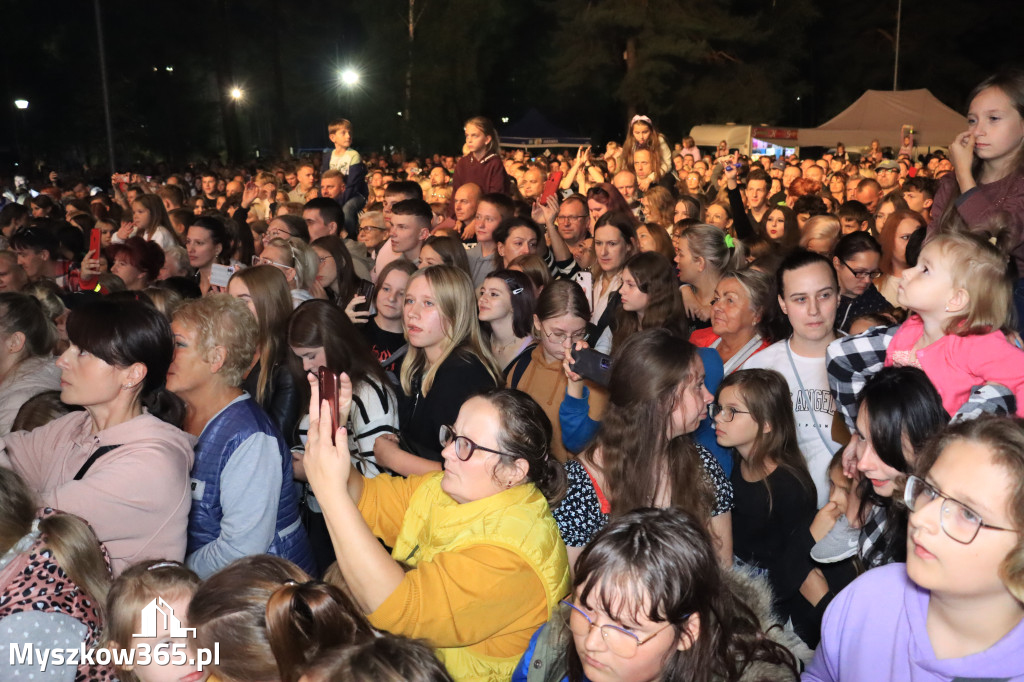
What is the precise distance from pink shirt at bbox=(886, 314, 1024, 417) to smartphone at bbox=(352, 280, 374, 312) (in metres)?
3.70

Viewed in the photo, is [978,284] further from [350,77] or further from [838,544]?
[350,77]

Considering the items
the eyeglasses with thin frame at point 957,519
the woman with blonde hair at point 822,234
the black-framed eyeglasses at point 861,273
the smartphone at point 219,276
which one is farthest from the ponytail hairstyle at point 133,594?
the woman with blonde hair at point 822,234

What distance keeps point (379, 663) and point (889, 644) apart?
1.10 m

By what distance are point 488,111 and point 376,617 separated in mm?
42878

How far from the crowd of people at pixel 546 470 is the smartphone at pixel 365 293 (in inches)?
8.0

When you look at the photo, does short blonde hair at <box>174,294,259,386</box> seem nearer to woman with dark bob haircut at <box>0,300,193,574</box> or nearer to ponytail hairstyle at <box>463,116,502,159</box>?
woman with dark bob haircut at <box>0,300,193,574</box>

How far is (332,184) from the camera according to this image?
9609 millimetres

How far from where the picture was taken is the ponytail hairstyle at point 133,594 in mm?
2449

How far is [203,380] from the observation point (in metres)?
3.43

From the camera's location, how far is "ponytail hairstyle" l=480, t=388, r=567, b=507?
2678 millimetres

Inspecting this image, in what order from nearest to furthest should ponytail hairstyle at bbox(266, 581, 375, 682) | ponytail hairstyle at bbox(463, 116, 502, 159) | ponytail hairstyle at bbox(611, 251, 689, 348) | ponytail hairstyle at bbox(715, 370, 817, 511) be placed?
ponytail hairstyle at bbox(266, 581, 375, 682), ponytail hairstyle at bbox(715, 370, 817, 511), ponytail hairstyle at bbox(611, 251, 689, 348), ponytail hairstyle at bbox(463, 116, 502, 159)

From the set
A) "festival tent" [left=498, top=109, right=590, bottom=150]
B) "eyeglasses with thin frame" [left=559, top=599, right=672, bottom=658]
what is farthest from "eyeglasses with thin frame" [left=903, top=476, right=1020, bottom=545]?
"festival tent" [left=498, top=109, right=590, bottom=150]

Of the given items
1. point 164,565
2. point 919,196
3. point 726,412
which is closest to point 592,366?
point 726,412

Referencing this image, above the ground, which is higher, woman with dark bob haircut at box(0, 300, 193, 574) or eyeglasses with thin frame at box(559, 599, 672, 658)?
woman with dark bob haircut at box(0, 300, 193, 574)
